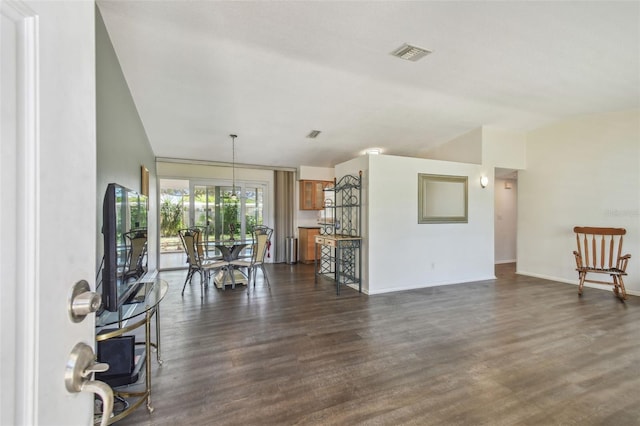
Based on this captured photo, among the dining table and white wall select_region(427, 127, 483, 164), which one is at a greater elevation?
white wall select_region(427, 127, 483, 164)

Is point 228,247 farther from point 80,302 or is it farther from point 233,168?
point 80,302

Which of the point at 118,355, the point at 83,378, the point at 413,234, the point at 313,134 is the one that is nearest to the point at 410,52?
the point at 313,134

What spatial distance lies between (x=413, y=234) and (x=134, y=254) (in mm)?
4245

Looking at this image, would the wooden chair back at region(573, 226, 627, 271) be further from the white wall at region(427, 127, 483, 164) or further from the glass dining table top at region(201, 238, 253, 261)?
the glass dining table top at region(201, 238, 253, 261)

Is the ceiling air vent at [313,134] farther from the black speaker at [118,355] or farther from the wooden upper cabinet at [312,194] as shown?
the black speaker at [118,355]

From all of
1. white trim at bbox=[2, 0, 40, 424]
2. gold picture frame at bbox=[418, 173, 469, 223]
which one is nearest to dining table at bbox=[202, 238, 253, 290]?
gold picture frame at bbox=[418, 173, 469, 223]

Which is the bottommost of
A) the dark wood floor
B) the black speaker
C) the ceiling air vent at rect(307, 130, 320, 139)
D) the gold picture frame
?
the dark wood floor

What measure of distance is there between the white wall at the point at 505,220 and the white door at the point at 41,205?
848 centimetres

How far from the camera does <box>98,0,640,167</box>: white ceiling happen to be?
2.59 meters

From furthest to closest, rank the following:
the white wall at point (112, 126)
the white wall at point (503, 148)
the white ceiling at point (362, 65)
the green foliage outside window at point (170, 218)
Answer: the green foliage outside window at point (170, 218), the white wall at point (503, 148), the white ceiling at point (362, 65), the white wall at point (112, 126)

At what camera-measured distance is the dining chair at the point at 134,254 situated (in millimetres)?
1974

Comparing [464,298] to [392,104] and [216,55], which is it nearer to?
[392,104]

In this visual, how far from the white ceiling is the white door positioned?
8.00 feet

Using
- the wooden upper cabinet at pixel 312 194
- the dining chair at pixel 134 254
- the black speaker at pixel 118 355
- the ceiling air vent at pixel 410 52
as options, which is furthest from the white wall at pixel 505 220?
the black speaker at pixel 118 355
